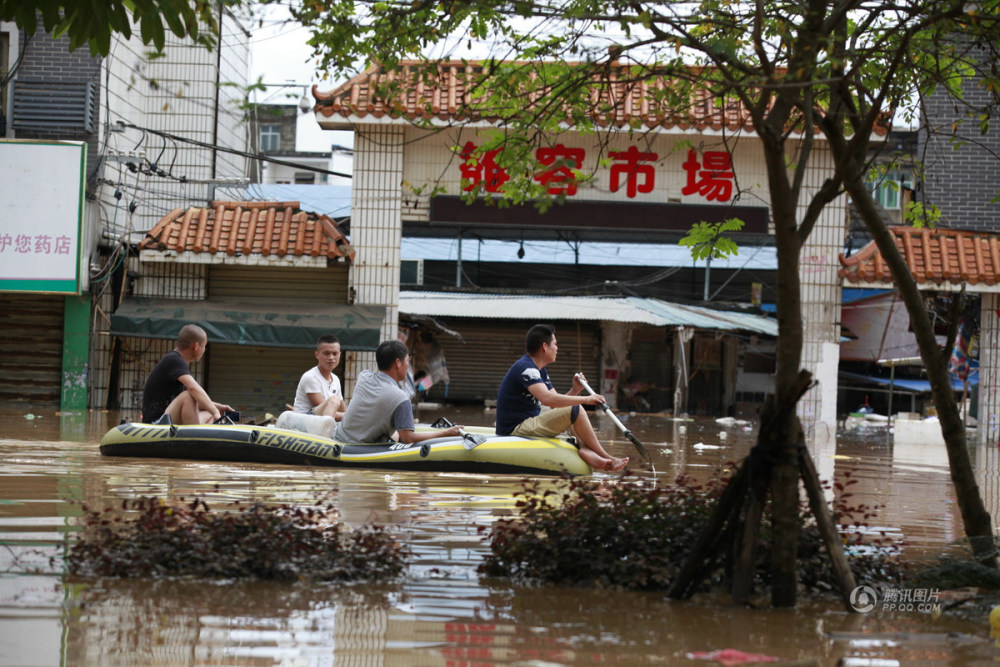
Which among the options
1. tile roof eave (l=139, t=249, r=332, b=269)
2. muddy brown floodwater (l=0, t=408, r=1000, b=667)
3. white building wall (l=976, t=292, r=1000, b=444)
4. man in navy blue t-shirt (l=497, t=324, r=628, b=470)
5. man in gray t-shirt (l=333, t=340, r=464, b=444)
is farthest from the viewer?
white building wall (l=976, t=292, r=1000, b=444)

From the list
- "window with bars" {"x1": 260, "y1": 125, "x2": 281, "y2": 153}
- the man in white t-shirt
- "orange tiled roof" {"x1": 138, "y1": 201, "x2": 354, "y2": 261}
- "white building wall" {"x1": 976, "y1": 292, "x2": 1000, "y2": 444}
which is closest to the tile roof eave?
"orange tiled roof" {"x1": 138, "y1": 201, "x2": 354, "y2": 261}

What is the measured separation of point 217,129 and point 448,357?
10160 mm

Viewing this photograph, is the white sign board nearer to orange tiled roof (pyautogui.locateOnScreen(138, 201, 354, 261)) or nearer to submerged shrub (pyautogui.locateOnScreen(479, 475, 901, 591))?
orange tiled roof (pyautogui.locateOnScreen(138, 201, 354, 261))

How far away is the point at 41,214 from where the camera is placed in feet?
63.6

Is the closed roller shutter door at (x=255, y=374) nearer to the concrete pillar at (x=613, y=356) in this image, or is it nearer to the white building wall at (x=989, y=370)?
the concrete pillar at (x=613, y=356)

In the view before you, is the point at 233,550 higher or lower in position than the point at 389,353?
lower

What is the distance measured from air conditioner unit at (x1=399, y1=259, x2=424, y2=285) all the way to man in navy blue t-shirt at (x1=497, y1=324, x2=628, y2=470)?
61.3 feet

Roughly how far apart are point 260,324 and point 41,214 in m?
4.32

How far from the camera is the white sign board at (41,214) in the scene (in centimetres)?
1930

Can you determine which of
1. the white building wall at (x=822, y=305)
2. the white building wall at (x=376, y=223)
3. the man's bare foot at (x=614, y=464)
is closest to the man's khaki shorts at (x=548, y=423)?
the man's bare foot at (x=614, y=464)

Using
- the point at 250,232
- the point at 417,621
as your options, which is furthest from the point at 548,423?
the point at 250,232

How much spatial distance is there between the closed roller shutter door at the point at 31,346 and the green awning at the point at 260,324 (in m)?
1.80

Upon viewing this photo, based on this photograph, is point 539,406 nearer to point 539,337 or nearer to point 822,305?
point 539,337

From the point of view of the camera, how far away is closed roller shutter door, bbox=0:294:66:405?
2081 centimetres
